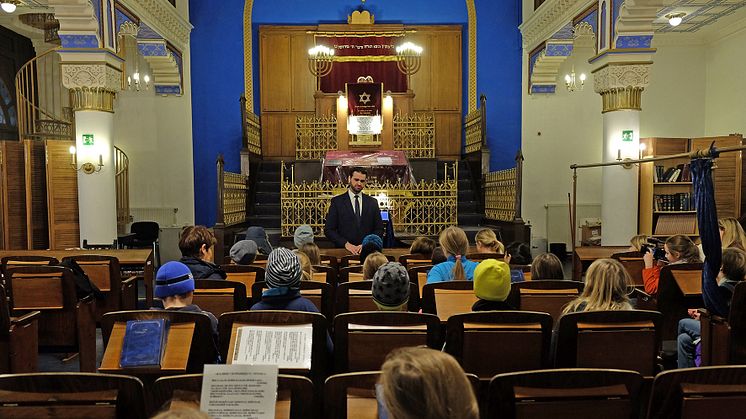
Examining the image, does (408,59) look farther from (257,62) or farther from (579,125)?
(579,125)

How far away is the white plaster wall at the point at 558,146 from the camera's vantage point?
39.0 ft

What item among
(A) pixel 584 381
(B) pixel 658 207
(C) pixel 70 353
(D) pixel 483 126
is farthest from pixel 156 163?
(A) pixel 584 381

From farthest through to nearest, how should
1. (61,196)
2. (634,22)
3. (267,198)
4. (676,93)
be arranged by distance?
(676,93), (267,198), (61,196), (634,22)

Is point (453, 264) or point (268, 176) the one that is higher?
point (268, 176)

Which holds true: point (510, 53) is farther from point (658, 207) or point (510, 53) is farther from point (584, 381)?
point (584, 381)

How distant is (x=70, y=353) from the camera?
16.3 feet

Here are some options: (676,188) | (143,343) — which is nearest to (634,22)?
(676,188)

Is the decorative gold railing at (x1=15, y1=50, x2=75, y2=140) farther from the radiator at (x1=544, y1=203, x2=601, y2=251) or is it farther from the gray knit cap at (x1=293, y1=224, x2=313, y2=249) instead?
A: the radiator at (x1=544, y1=203, x2=601, y2=251)

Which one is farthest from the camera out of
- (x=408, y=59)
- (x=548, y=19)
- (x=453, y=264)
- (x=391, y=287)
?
(x=408, y=59)

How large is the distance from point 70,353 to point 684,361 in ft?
15.7

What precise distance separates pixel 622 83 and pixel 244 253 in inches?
231

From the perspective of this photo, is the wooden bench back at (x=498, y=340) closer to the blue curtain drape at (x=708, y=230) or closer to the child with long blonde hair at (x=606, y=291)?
the child with long blonde hair at (x=606, y=291)

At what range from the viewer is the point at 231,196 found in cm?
941

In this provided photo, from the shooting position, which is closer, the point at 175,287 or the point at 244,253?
the point at 175,287
